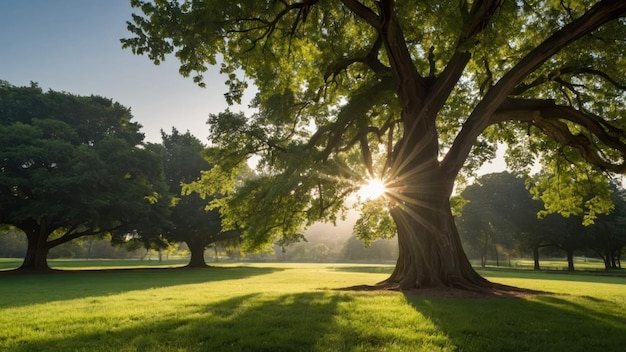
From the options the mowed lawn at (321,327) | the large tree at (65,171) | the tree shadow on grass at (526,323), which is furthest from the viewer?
the large tree at (65,171)

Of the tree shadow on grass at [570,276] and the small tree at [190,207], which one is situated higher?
the small tree at [190,207]

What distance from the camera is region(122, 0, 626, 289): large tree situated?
36.7ft

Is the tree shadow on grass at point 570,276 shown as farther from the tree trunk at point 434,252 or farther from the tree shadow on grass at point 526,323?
the tree shadow on grass at point 526,323

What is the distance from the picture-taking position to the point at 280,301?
385 inches

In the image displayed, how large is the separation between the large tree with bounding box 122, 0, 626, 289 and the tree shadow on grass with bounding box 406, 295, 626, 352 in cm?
350

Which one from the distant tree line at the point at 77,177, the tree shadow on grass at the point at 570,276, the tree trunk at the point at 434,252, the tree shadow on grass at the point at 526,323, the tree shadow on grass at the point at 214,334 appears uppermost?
the distant tree line at the point at 77,177

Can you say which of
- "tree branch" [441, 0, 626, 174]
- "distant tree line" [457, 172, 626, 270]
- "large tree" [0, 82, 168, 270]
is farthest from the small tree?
"distant tree line" [457, 172, 626, 270]

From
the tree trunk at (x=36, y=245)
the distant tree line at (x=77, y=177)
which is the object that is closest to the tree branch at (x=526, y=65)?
the distant tree line at (x=77, y=177)

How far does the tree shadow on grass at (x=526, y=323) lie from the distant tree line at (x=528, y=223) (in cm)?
4537

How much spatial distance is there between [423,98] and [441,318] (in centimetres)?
933

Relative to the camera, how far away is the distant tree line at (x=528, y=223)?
49.7 metres

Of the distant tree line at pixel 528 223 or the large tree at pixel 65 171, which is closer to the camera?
the large tree at pixel 65 171

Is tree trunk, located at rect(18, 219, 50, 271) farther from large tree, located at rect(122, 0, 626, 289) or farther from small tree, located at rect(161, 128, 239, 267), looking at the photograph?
large tree, located at rect(122, 0, 626, 289)

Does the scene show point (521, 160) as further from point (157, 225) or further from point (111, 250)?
point (111, 250)
